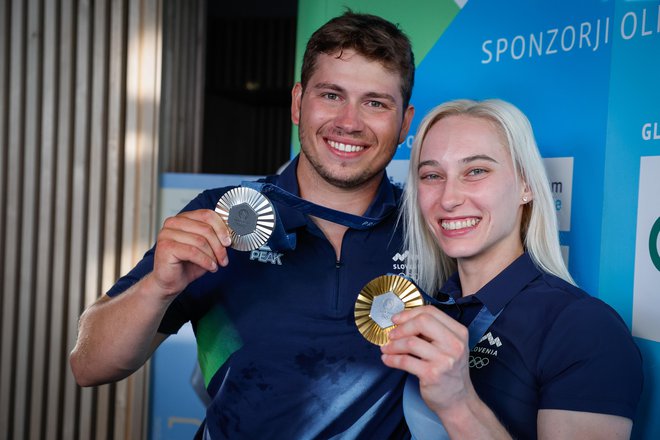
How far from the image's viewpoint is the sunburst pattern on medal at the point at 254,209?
1451 mm

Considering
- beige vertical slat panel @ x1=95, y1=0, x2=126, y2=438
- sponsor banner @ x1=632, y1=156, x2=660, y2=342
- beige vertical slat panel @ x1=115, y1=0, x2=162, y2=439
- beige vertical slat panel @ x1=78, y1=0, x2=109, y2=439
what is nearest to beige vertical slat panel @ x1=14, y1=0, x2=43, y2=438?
beige vertical slat panel @ x1=78, y1=0, x2=109, y2=439

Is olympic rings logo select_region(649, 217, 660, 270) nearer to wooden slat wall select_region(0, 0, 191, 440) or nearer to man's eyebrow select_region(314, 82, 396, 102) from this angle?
man's eyebrow select_region(314, 82, 396, 102)

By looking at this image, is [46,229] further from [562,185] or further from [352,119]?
[562,185]

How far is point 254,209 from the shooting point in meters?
1.48

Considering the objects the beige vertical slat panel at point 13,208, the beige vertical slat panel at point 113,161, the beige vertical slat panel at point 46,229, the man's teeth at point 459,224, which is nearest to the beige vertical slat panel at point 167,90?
the beige vertical slat panel at point 113,161

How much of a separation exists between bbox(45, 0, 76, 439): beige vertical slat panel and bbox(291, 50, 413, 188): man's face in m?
2.37

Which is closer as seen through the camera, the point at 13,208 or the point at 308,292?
the point at 308,292

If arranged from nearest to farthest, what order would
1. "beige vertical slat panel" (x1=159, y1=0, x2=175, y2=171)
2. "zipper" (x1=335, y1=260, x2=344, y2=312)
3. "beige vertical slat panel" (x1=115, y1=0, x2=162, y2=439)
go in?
"zipper" (x1=335, y1=260, x2=344, y2=312) → "beige vertical slat panel" (x1=115, y1=0, x2=162, y2=439) → "beige vertical slat panel" (x1=159, y1=0, x2=175, y2=171)

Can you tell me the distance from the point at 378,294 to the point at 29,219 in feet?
9.98

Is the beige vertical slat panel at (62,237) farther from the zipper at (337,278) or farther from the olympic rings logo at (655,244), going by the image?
the olympic rings logo at (655,244)

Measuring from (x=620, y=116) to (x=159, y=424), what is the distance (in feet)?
9.83

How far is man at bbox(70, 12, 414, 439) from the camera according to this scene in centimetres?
163

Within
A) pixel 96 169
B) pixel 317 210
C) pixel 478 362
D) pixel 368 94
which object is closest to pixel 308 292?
pixel 317 210

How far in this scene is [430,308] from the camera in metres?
1.19
